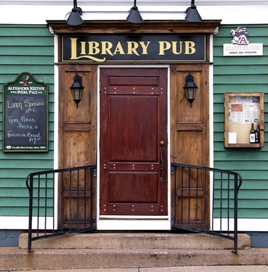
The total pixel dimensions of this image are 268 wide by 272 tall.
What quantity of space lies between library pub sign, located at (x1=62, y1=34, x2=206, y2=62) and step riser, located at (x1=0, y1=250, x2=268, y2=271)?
2575 millimetres

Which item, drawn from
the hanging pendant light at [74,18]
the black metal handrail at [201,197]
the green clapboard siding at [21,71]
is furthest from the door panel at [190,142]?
the green clapboard siding at [21,71]

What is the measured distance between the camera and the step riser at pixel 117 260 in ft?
17.1

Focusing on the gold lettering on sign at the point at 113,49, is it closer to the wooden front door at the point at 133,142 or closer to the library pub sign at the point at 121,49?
the library pub sign at the point at 121,49

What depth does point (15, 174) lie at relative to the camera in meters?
5.73

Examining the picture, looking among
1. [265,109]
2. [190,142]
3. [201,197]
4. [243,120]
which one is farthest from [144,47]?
[201,197]

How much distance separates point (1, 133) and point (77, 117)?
107 cm

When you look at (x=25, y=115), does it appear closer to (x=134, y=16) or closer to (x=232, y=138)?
(x=134, y=16)

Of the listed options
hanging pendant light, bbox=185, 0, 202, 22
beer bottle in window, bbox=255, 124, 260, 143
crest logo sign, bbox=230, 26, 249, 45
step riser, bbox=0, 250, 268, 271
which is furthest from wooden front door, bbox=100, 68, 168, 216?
beer bottle in window, bbox=255, 124, 260, 143

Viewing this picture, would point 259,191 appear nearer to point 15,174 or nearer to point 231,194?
point 231,194

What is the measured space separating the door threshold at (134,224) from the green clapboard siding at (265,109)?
105 cm

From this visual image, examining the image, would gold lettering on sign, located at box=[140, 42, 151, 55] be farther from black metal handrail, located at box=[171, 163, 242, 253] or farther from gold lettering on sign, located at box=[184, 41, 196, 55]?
black metal handrail, located at box=[171, 163, 242, 253]

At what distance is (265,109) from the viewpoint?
575 cm

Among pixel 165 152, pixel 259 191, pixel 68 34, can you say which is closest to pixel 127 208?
Result: pixel 165 152

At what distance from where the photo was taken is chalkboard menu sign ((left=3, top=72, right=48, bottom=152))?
18.8ft
